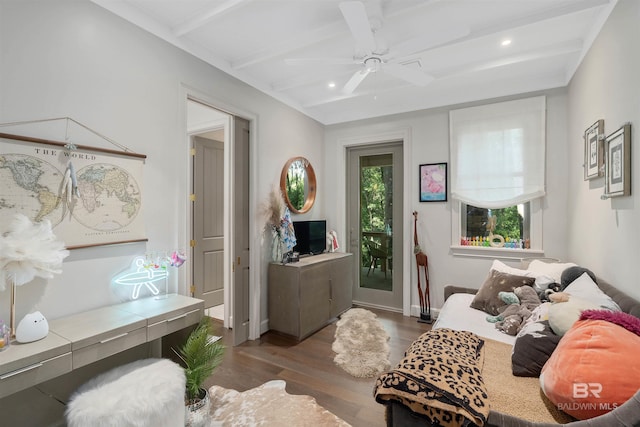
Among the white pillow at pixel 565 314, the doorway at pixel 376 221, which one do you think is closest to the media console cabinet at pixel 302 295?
the doorway at pixel 376 221

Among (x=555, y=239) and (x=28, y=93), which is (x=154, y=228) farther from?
(x=555, y=239)

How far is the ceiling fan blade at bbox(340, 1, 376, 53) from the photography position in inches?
61.6

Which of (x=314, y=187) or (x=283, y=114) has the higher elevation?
(x=283, y=114)

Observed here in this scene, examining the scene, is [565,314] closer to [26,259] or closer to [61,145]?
[26,259]

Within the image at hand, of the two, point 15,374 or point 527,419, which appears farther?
point 15,374

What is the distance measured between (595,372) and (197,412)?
2.05 m

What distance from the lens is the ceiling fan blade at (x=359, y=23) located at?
1.56 meters

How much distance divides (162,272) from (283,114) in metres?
2.36

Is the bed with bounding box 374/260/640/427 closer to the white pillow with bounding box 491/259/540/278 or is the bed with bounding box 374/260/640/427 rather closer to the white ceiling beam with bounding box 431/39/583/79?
the white pillow with bounding box 491/259/540/278

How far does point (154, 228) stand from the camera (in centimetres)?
223

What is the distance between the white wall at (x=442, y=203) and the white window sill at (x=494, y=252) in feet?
0.20

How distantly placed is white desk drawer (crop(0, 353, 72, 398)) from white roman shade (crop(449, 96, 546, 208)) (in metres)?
3.78

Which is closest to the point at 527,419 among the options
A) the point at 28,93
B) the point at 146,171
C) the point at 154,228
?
the point at 154,228

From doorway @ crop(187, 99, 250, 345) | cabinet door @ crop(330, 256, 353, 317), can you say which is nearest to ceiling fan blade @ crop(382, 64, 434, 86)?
doorway @ crop(187, 99, 250, 345)
